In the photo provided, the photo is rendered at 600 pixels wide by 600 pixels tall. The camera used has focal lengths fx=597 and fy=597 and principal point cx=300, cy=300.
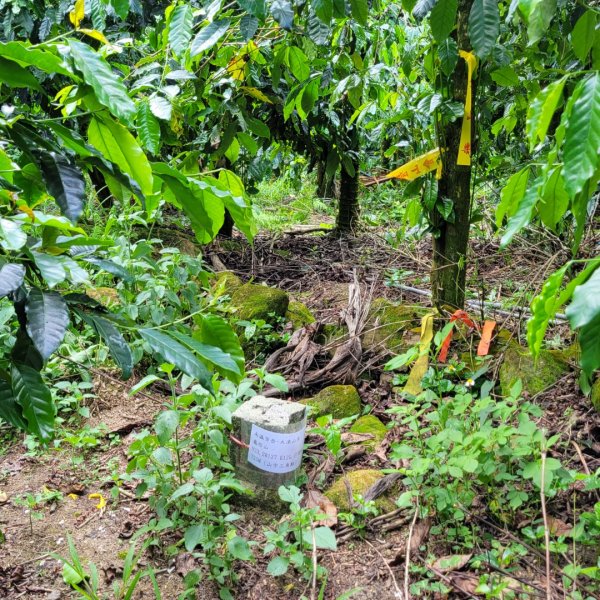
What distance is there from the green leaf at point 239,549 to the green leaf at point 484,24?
1282 mm

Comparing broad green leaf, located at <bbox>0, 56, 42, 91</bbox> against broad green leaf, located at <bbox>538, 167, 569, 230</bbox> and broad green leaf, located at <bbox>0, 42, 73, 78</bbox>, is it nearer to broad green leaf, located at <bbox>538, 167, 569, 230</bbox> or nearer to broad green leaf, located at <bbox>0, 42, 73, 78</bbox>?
broad green leaf, located at <bbox>0, 42, 73, 78</bbox>

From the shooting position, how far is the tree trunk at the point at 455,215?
2.16 meters

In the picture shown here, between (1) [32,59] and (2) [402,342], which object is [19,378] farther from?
(2) [402,342]

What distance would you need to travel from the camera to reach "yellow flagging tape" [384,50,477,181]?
2.06 meters

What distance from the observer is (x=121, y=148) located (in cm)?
103

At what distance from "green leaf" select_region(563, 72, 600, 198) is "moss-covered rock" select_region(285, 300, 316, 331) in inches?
86.4

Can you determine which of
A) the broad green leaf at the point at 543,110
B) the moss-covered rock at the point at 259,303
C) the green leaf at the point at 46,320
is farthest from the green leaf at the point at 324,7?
the moss-covered rock at the point at 259,303

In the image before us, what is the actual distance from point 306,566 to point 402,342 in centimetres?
123

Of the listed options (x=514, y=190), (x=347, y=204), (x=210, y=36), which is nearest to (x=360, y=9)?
(x=210, y=36)

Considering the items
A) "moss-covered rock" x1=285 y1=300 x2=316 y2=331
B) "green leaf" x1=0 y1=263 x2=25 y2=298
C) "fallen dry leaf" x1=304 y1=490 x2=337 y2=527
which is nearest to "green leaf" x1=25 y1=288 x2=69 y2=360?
"green leaf" x1=0 y1=263 x2=25 y2=298

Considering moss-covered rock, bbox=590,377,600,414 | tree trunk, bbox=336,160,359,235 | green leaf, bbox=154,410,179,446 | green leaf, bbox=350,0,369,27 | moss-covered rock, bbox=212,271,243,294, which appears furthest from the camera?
tree trunk, bbox=336,160,359,235

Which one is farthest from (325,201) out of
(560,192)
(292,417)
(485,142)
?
(560,192)

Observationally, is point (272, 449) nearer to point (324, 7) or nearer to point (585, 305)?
point (324, 7)

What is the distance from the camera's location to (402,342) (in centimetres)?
257
